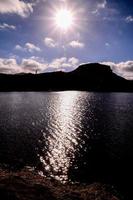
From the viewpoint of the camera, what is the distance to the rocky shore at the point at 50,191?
2784 cm

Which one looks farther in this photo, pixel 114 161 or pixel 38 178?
pixel 114 161

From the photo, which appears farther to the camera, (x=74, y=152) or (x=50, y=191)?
(x=74, y=152)

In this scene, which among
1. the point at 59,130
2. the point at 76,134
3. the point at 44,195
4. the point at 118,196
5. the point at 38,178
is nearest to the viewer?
the point at 44,195

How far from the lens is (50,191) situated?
31.3 m

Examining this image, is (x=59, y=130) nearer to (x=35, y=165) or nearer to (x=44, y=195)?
(x=35, y=165)

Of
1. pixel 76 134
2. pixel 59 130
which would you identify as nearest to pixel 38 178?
pixel 76 134

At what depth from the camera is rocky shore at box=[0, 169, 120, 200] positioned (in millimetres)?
27844

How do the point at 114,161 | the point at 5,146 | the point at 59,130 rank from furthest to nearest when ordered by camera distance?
the point at 59,130, the point at 5,146, the point at 114,161

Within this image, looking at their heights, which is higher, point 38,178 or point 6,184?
point 6,184

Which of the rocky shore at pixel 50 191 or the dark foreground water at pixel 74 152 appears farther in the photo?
the dark foreground water at pixel 74 152

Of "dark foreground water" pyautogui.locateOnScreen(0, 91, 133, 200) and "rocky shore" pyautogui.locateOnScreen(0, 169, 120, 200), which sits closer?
"rocky shore" pyautogui.locateOnScreen(0, 169, 120, 200)

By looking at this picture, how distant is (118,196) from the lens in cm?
3347

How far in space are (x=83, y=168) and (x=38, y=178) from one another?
31.8 feet

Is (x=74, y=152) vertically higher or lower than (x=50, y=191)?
lower
